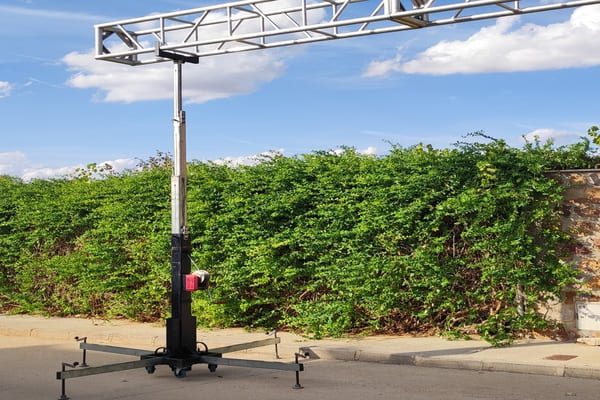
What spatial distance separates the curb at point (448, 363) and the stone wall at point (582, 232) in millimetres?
2016

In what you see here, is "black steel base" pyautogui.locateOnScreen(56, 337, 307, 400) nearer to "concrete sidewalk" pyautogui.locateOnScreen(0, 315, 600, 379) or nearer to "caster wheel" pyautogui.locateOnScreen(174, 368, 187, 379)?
"caster wheel" pyautogui.locateOnScreen(174, 368, 187, 379)

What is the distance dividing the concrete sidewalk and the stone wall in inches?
19.5

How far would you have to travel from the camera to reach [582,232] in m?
12.5

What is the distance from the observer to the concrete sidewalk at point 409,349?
1083 cm

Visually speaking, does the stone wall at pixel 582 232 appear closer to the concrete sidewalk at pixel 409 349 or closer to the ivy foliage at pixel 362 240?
the ivy foliage at pixel 362 240

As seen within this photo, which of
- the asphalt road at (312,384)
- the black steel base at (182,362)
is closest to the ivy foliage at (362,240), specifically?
the asphalt road at (312,384)

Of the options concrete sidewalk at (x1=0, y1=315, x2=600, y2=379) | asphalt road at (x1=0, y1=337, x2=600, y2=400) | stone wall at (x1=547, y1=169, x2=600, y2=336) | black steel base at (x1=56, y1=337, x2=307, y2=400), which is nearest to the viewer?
asphalt road at (x1=0, y1=337, x2=600, y2=400)

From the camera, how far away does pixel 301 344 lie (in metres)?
12.9

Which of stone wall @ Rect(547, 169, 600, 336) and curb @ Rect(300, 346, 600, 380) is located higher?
stone wall @ Rect(547, 169, 600, 336)

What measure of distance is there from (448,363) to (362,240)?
266 centimetres

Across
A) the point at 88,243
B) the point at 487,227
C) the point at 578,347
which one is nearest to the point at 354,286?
the point at 487,227

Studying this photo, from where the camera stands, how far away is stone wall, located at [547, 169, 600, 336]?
1242 cm

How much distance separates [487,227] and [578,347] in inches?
73.9

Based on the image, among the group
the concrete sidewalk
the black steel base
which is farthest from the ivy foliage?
the black steel base
